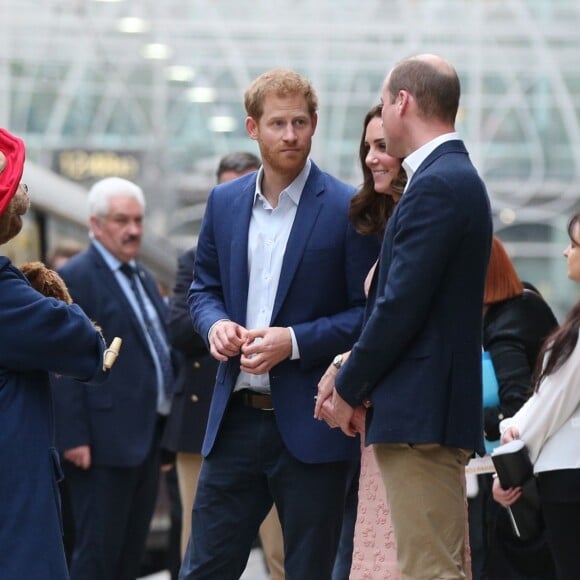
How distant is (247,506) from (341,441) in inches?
15.3

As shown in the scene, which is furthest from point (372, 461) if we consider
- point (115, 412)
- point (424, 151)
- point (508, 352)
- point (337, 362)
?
point (115, 412)

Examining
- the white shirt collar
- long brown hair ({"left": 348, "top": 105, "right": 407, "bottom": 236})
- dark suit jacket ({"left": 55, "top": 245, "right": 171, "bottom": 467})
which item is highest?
the white shirt collar

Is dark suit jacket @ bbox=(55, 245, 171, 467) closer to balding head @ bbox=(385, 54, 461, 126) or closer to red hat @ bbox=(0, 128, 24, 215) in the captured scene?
red hat @ bbox=(0, 128, 24, 215)

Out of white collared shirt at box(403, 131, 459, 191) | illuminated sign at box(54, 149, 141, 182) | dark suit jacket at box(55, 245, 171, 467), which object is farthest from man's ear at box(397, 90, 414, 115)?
illuminated sign at box(54, 149, 141, 182)

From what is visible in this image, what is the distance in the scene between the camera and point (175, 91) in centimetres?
4156

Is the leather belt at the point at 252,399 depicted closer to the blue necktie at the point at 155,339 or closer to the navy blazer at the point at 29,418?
the navy blazer at the point at 29,418

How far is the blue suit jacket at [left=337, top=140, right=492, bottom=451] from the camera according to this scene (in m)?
4.43

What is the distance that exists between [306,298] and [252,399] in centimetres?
39

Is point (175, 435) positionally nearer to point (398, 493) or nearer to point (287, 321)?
point (287, 321)

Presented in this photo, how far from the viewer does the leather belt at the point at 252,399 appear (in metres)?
5.25

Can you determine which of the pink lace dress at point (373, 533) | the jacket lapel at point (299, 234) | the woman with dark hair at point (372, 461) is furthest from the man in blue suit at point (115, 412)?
the pink lace dress at point (373, 533)

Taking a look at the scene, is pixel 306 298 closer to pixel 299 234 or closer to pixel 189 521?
pixel 299 234

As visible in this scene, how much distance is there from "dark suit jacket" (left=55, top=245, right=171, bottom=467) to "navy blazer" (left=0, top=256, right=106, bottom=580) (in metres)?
2.40

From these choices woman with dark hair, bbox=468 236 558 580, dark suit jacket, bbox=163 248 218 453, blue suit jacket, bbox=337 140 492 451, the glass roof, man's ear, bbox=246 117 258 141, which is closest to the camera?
blue suit jacket, bbox=337 140 492 451
